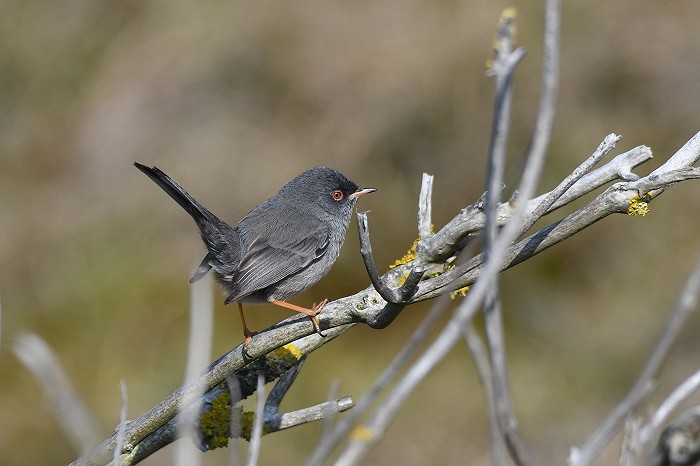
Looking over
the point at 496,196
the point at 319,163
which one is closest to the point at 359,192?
the point at 319,163

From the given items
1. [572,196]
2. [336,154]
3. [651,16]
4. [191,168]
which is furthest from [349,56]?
[572,196]

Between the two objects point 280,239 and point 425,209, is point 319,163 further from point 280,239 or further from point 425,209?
point 425,209

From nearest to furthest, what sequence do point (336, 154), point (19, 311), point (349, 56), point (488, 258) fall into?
point (488, 258)
point (19, 311)
point (336, 154)
point (349, 56)

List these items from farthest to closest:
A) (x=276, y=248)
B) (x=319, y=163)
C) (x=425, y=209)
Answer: (x=319, y=163), (x=276, y=248), (x=425, y=209)

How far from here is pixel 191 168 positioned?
399 inches

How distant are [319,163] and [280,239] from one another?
179 inches

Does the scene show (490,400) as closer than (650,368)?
No

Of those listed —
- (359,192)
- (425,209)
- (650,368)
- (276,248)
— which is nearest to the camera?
(650,368)

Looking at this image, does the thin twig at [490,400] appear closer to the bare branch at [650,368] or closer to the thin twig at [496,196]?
the thin twig at [496,196]

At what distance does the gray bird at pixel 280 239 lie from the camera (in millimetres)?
5119

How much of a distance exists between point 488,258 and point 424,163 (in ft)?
26.1

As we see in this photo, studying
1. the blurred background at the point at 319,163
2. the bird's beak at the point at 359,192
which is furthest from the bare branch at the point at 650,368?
the blurred background at the point at 319,163

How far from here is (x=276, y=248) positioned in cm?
536

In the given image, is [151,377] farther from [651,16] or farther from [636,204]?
[651,16]
